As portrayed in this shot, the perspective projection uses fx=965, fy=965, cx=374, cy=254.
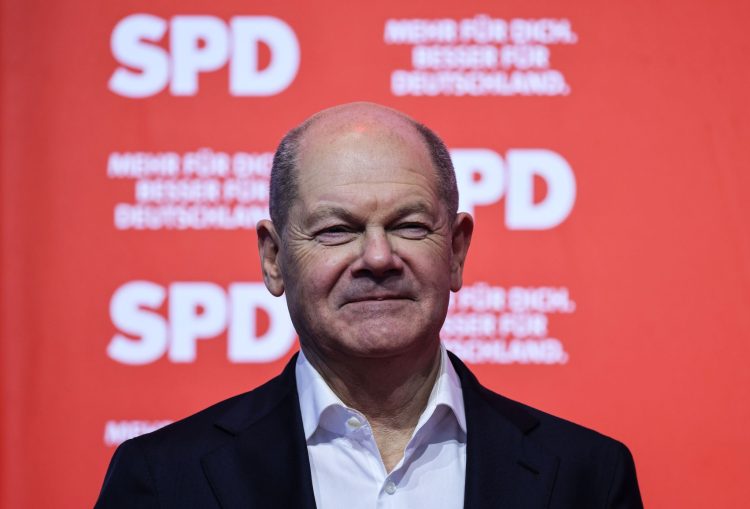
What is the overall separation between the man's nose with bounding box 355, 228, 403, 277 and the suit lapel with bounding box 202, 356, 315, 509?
11.8 inches

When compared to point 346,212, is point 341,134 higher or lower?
higher

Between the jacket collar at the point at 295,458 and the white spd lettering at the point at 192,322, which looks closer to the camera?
the jacket collar at the point at 295,458

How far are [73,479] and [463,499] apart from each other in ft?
Result: 4.35

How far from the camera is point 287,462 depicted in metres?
1.54

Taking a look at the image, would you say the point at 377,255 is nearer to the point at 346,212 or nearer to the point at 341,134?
the point at 346,212

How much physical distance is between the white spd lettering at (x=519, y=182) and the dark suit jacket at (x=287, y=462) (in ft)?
3.16

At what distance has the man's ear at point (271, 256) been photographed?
1673mm

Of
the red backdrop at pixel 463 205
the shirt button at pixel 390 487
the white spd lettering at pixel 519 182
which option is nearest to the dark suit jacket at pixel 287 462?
the shirt button at pixel 390 487

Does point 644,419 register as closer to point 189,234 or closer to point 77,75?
point 189,234

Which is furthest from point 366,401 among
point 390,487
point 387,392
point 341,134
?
point 341,134

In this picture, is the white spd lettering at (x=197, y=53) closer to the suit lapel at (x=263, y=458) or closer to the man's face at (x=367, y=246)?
the man's face at (x=367, y=246)

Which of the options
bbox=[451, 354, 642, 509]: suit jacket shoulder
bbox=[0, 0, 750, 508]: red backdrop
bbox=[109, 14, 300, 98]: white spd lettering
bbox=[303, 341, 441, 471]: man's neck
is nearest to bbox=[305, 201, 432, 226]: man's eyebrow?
bbox=[303, 341, 441, 471]: man's neck

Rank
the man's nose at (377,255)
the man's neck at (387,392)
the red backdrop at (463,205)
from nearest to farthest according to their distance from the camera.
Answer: the man's nose at (377,255), the man's neck at (387,392), the red backdrop at (463,205)

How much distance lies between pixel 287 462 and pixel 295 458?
2cm
